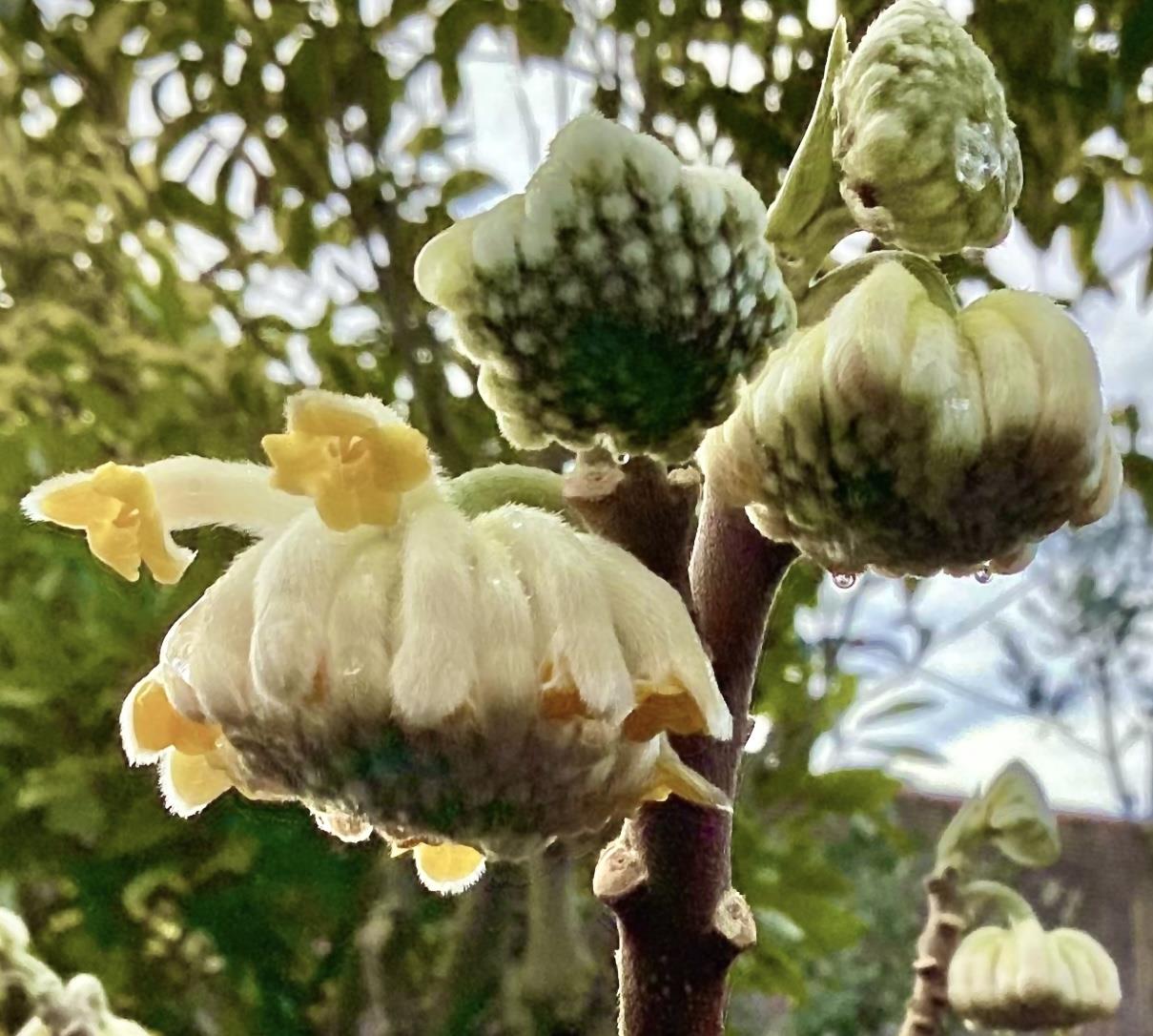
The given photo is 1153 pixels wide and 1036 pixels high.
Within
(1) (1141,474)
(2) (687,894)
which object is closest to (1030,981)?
(1) (1141,474)

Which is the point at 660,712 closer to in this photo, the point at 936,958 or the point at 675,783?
the point at 675,783

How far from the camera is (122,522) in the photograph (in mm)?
264

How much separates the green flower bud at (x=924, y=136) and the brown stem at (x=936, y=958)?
1.01ft

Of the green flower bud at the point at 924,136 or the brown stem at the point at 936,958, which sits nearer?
the green flower bud at the point at 924,136

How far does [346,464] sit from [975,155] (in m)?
0.13

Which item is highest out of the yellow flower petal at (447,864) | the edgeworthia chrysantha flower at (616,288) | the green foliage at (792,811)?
the edgeworthia chrysantha flower at (616,288)

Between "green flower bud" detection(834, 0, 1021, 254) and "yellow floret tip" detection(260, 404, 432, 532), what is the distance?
0.10m

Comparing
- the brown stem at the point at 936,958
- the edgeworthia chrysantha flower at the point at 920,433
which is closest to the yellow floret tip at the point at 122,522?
the edgeworthia chrysantha flower at the point at 920,433

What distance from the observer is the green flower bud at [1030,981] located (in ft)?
1.95

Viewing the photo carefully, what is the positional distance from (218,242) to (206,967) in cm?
43

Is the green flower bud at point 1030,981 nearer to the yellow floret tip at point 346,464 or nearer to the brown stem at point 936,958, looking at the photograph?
the brown stem at point 936,958

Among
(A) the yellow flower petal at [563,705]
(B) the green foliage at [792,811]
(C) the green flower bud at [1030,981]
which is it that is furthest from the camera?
(B) the green foliage at [792,811]

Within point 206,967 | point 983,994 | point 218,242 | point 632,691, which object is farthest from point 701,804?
point 218,242

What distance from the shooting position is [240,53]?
2.53 feet
